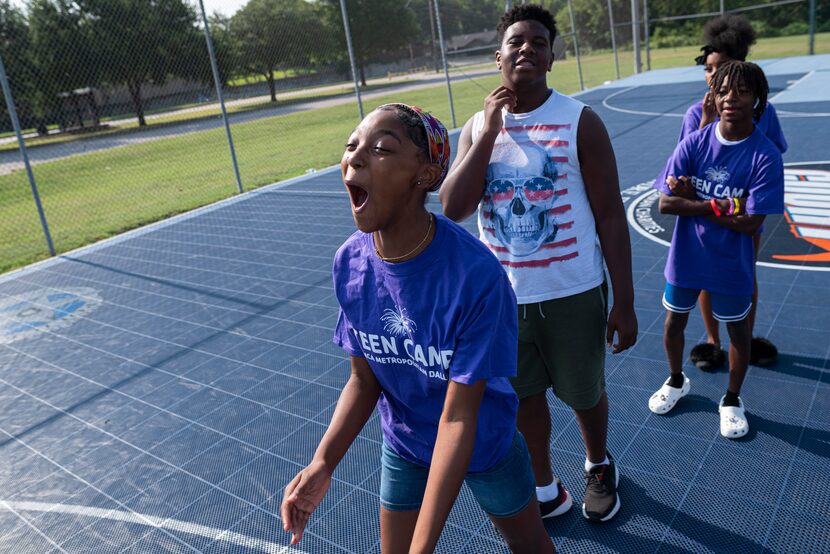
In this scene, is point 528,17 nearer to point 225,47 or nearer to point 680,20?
point 225,47

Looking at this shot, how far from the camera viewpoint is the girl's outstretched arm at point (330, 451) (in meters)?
1.99

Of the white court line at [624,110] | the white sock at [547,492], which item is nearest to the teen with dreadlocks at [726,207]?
the white sock at [547,492]

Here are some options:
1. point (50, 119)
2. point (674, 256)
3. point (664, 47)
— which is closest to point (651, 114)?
point (674, 256)

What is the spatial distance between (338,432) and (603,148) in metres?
1.48

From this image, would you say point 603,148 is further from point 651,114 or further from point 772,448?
point 651,114

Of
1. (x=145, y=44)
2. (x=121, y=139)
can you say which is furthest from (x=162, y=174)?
(x=145, y=44)

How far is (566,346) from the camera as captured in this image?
9.12 feet

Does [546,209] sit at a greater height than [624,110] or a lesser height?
greater

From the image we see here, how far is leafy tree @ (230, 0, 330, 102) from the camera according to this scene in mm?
20000

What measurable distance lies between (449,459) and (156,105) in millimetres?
16991

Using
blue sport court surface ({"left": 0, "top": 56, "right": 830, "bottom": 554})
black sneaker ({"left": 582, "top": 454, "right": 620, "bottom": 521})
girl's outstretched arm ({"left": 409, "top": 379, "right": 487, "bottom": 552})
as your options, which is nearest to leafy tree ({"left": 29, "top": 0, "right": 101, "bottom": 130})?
blue sport court surface ({"left": 0, "top": 56, "right": 830, "bottom": 554})

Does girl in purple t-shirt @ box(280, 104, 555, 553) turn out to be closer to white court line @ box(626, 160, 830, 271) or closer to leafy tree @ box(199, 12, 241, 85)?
white court line @ box(626, 160, 830, 271)

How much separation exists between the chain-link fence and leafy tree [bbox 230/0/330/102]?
44 mm

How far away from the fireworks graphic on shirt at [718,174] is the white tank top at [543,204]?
1.17 meters
